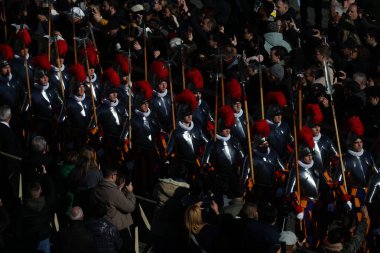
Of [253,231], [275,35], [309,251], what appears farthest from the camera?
[275,35]

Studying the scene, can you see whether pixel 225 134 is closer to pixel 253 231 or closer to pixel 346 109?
pixel 346 109

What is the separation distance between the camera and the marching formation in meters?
16.1

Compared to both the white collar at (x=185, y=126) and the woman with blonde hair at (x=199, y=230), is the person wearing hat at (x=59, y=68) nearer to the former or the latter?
the white collar at (x=185, y=126)

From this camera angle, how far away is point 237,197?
1630 cm

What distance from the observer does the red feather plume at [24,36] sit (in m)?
22.1

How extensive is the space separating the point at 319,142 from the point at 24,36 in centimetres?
500

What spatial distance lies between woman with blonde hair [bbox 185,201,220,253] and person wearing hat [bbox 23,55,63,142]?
20.4ft

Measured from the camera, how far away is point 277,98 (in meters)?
20.2

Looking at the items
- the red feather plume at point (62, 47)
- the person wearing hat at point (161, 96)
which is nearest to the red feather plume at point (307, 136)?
the person wearing hat at point (161, 96)

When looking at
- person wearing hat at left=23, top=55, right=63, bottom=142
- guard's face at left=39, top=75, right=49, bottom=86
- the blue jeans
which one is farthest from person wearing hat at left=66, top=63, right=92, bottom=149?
the blue jeans

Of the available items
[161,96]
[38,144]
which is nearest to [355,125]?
[161,96]

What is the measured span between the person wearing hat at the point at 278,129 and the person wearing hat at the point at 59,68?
10.7 feet

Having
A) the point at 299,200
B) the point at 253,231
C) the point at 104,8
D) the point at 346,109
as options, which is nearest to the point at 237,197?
the point at 253,231

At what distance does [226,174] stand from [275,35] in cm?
407
